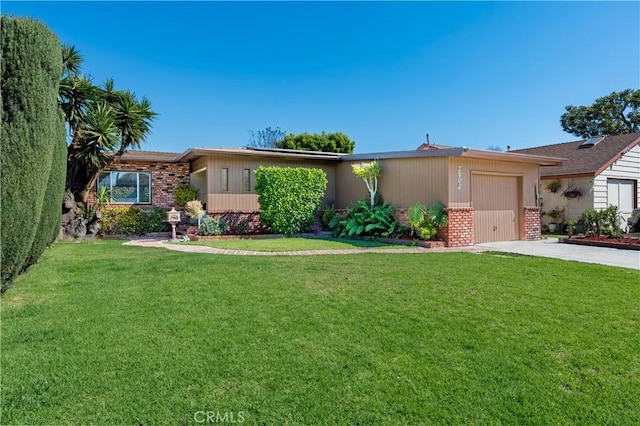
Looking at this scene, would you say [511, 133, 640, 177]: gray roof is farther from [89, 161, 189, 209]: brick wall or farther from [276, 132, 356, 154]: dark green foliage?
[276, 132, 356, 154]: dark green foliage

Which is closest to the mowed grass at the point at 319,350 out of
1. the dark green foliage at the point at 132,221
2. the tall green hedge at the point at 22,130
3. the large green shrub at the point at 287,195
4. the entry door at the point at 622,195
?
the tall green hedge at the point at 22,130

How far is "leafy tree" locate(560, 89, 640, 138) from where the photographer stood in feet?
92.4

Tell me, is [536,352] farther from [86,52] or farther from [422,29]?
[86,52]

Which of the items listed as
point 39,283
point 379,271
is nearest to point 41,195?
point 39,283

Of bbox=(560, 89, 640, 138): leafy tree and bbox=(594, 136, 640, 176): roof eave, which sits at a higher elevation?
bbox=(560, 89, 640, 138): leafy tree

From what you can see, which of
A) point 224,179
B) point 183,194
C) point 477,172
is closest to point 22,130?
point 224,179

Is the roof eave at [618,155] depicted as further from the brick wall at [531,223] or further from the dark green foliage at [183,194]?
the dark green foliage at [183,194]

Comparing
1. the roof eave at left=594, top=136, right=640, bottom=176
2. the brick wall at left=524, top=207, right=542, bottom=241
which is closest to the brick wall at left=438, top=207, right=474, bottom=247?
the brick wall at left=524, top=207, right=542, bottom=241

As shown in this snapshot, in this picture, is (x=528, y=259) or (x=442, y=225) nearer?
(x=528, y=259)

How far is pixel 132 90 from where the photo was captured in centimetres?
1250

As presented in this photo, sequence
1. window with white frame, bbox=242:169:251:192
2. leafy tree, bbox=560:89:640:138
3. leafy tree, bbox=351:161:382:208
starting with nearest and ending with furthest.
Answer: leafy tree, bbox=351:161:382:208 → window with white frame, bbox=242:169:251:192 → leafy tree, bbox=560:89:640:138

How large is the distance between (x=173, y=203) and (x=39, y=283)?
31.9ft

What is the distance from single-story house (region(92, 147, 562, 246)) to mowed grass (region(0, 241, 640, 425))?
511cm

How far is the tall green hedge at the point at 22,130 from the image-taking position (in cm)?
380
